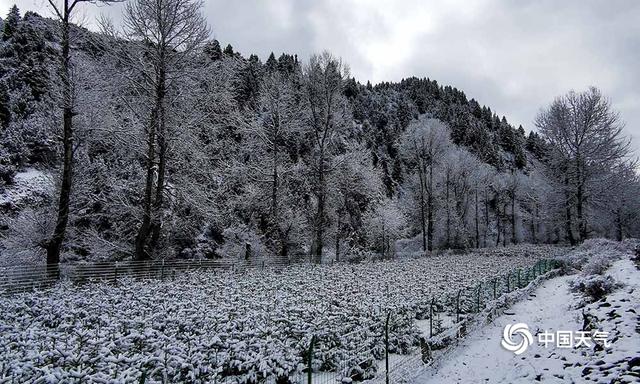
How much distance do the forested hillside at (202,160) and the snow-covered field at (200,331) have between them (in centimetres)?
595

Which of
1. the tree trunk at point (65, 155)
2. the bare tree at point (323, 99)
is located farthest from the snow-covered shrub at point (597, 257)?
the tree trunk at point (65, 155)

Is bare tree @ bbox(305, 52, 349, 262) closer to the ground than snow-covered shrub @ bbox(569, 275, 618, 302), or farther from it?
farther from it

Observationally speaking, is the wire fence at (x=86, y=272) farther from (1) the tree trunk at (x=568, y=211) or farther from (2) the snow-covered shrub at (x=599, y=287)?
(1) the tree trunk at (x=568, y=211)

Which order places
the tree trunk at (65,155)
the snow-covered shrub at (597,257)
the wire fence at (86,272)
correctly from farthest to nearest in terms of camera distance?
1. the snow-covered shrub at (597,257)
2. the tree trunk at (65,155)
3. the wire fence at (86,272)

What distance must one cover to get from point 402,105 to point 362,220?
233 feet

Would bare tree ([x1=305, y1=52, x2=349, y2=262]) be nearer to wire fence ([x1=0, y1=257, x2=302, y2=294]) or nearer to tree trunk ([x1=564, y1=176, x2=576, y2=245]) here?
wire fence ([x1=0, y1=257, x2=302, y2=294])

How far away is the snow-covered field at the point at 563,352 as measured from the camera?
6789 millimetres

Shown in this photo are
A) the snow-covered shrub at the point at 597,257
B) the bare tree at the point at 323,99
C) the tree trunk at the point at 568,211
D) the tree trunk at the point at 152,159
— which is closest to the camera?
the tree trunk at the point at 152,159

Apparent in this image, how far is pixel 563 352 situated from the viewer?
8383 millimetres

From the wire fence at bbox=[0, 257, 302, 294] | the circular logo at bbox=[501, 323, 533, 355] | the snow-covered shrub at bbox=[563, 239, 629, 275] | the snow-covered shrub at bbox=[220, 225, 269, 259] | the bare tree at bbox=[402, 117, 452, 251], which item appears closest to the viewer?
the circular logo at bbox=[501, 323, 533, 355]

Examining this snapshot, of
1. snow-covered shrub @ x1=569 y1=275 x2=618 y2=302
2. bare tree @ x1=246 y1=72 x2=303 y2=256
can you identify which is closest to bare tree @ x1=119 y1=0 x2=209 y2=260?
bare tree @ x1=246 y1=72 x2=303 y2=256

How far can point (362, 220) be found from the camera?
40656mm

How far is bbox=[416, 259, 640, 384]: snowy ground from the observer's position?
22.2 ft

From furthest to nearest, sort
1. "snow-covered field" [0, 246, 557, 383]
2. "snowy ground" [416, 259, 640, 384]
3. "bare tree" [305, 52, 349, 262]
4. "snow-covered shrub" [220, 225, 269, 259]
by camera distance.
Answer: "snow-covered shrub" [220, 225, 269, 259], "bare tree" [305, 52, 349, 262], "snowy ground" [416, 259, 640, 384], "snow-covered field" [0, 246, 557, 383]
